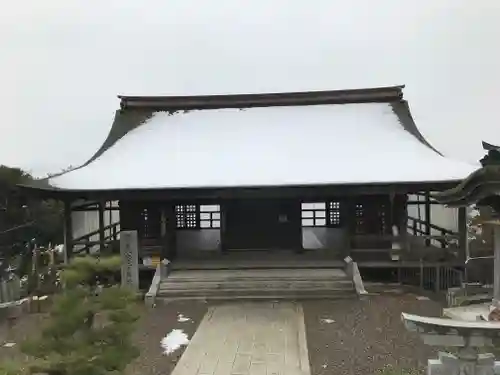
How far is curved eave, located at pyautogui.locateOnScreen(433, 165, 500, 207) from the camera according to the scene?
6930 millimetres

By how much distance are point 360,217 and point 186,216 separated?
6.63 m

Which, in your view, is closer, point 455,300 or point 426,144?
point 455,300

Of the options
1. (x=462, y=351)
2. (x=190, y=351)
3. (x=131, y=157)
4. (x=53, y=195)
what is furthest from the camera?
(x=131, y=157)

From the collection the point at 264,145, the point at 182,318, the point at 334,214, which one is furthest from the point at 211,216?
the point at 182,318

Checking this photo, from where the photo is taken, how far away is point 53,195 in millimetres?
14711

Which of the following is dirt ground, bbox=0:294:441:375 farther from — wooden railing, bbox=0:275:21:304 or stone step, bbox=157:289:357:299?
wooden railing, bbox=0:275:21:304

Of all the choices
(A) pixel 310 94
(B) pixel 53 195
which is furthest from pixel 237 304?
(A) pixel 310 94

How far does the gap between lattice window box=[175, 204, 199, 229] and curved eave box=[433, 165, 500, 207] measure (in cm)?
1228

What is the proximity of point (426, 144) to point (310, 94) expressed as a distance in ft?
18.5

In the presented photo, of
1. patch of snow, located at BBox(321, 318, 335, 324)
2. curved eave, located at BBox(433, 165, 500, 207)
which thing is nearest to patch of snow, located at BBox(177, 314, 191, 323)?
patch of snow, located at BBox(321, 318, 335, 324)

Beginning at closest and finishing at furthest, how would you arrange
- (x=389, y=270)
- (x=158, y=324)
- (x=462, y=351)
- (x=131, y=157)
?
(x=462, y=351) → (x=158, y=324) → (x=389, y=270) → (x=131, y=157)

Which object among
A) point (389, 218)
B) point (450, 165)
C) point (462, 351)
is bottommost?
point (462, 351)

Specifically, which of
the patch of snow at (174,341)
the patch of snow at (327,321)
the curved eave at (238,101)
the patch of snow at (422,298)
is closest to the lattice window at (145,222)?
the curved eave at (238,101)

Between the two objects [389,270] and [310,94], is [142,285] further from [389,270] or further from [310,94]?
[310,94]
